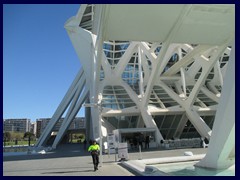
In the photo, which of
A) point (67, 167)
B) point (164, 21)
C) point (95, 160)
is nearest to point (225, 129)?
point (95, 160)

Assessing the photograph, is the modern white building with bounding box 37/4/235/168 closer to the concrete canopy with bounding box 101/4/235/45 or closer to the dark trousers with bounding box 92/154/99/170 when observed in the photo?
the concrete canopy with bounding box 101/4/235/45

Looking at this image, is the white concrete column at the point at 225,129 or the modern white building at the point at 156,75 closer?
the white concrete column at the point at 225,129

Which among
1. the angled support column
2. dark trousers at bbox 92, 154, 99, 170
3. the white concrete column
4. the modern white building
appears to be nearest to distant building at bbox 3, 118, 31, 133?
the angled support column

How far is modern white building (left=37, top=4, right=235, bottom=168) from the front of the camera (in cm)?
1450

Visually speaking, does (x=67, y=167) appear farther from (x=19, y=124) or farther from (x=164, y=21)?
(x=19, y=124)

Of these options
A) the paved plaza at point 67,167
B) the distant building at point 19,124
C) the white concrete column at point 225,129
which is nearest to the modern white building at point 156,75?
the white concrete column at point 225,129

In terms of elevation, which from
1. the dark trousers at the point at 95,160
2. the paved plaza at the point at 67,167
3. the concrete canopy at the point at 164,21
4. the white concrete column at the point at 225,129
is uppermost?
the concrete canopy at the point at 164,21

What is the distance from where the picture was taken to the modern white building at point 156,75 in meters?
14.5

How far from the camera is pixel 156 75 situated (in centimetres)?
2652

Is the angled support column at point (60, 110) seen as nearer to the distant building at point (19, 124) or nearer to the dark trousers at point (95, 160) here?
the dark trousers at point (95, 160)
